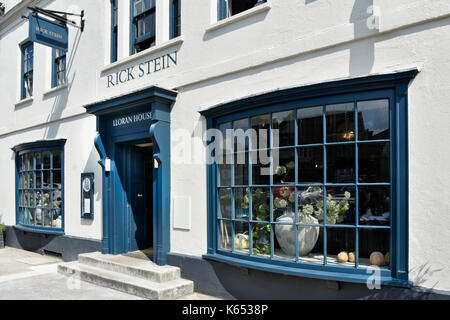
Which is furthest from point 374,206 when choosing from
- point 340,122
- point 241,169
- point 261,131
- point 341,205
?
point 241,169

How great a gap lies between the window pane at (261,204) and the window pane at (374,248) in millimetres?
1362

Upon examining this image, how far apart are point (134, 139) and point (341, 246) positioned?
175 inches

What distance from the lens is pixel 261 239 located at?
17.0 feet

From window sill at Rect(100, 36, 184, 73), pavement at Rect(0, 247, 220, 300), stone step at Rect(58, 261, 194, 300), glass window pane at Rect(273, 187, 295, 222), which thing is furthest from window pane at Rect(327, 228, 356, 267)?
window sill at Rect(100, 36, 184, 73)

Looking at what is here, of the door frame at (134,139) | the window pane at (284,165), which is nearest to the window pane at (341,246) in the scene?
the window pane at (284,165)

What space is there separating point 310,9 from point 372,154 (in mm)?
2141

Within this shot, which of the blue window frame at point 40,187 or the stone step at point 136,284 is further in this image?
the blue window frame at point 40,187

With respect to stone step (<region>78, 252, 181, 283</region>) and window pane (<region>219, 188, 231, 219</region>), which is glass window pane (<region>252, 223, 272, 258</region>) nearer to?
window pane (<region>219, 188, 231, 219</region>)

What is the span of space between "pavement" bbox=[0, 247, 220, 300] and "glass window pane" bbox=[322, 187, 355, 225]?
2.37 meters

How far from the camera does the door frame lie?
6.24m

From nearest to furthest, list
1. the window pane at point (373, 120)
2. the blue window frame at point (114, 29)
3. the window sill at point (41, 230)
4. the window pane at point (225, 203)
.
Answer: the window pane at point (373, 120)
the window pane at point (225, 203)
the blue window frame at point (114, 29)
the window sill at point (41, 230)

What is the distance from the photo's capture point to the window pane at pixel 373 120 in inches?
163

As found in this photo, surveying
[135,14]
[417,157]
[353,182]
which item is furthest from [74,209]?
[417,157]

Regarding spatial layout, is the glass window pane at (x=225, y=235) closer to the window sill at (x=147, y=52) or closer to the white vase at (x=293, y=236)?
the white vase at (x=293, y=236)
